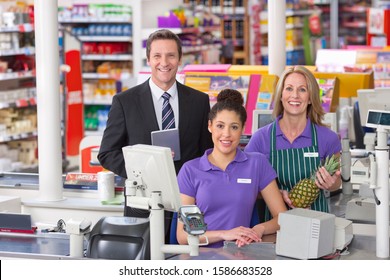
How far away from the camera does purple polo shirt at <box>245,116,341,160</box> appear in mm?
4578

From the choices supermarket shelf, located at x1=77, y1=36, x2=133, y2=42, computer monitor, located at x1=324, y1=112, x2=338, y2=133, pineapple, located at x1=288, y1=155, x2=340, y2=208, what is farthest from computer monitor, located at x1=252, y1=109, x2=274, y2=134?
supermarket shelf, located at x1=77, y1=36, x2=133, y2=42

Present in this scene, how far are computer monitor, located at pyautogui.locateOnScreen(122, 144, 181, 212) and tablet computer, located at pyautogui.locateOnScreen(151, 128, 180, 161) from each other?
25.0 inches

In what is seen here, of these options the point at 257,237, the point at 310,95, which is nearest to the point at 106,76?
the point at 310,95

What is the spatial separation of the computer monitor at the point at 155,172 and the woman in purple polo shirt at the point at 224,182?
382mm

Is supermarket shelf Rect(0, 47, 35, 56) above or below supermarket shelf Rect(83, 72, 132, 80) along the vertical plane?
above

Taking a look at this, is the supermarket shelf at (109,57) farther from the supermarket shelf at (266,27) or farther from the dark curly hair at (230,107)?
the dark curly hair at (230,107)

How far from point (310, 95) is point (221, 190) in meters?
0.71

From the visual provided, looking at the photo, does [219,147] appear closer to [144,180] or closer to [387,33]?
[144,180]

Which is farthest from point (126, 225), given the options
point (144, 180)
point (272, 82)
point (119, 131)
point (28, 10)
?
point (28, 10)

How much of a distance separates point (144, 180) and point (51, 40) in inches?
85.2

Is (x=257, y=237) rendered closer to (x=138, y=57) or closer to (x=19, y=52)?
(x=19, y=52)

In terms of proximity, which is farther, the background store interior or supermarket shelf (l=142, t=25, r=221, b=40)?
supermarket shelf (l=142, t=25, r=221, b=40)

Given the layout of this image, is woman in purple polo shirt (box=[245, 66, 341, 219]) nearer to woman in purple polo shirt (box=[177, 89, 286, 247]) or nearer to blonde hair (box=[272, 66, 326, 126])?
blonde hair (box=[272, 66, 326, 126])

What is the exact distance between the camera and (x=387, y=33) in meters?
13.4
